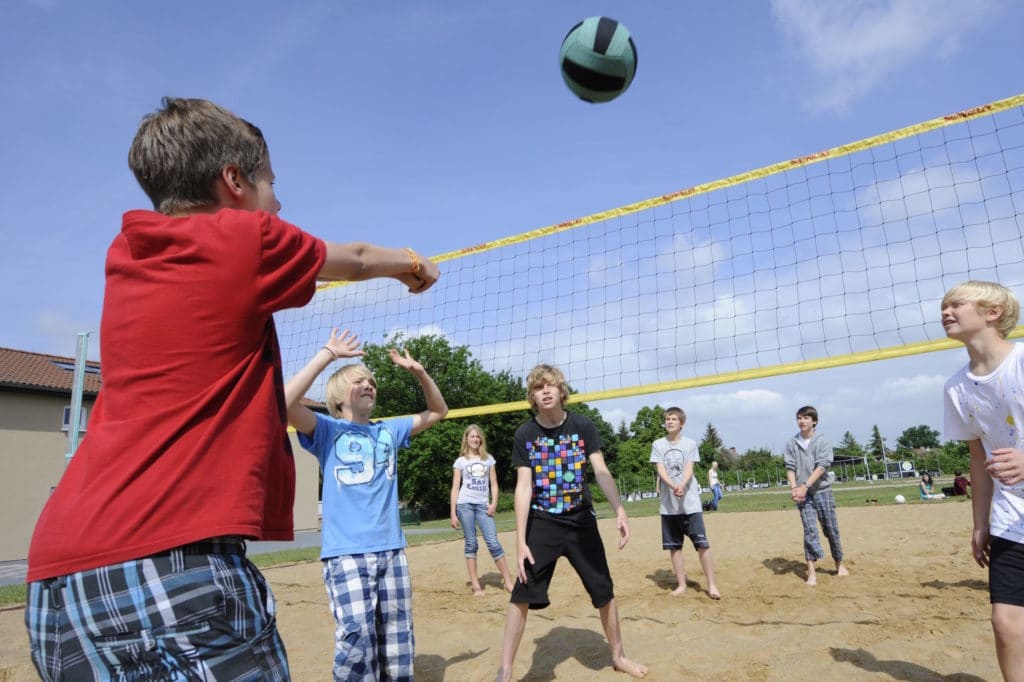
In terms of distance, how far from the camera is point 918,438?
11631cm

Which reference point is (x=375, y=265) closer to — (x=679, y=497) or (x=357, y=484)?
(x=357, y=484)

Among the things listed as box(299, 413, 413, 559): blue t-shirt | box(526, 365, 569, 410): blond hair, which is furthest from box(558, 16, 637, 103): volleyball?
box(299, 413, 413, 559): blue t-shirt

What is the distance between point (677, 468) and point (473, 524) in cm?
216

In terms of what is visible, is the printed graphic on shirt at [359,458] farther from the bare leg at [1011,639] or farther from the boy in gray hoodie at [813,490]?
the boy in gray hoodie at [813,490]

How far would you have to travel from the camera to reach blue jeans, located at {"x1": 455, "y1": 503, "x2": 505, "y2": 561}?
22.8 ft

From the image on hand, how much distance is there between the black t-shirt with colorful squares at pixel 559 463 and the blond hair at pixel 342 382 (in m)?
0.96

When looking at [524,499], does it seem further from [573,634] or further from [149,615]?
[149,615]

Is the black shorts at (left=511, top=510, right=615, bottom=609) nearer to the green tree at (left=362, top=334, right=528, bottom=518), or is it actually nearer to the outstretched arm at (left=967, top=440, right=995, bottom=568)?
the outstretched arm at (left=967, top=440, right=995, bottom=568)

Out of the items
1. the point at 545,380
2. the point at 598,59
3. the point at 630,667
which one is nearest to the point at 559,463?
the point at 545,380

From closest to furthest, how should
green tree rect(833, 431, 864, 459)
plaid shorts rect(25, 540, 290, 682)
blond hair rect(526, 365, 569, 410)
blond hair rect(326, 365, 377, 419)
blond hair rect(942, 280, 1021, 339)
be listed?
plaid shorts rect(25, 540, 290, 682) < blond hair rect(942, 280, 1021, 339) < blond hair rect(326, 365, 377, 419) < blond hair rect(526, 365, 569, 410) < green tree rect(833, 431, 864, 459)

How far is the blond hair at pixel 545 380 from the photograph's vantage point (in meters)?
4.08

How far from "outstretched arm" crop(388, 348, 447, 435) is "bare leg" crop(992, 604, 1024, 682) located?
2.37 m

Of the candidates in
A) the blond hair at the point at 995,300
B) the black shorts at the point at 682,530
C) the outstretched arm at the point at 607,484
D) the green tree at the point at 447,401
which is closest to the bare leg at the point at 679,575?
the black shorts at the point at 682,530

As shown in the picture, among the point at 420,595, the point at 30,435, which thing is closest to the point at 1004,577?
the point at 420,595
